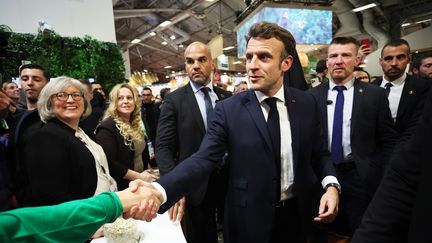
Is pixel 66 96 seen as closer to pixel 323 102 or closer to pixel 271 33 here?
pixel 271 33

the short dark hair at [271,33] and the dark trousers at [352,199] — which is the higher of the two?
the short dark hair at [271,33]

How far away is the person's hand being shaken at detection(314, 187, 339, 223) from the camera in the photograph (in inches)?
59.9

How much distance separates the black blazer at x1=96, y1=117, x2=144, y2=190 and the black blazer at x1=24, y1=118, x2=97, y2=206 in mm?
775

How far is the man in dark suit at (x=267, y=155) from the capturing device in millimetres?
1678

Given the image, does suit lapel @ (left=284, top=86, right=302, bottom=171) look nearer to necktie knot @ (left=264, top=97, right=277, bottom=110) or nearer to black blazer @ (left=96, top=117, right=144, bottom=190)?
necktie knot @ (left=264, top=97, right=277, bottom=110)

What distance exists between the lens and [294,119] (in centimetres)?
177

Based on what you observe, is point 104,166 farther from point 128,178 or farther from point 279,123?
point 279,123

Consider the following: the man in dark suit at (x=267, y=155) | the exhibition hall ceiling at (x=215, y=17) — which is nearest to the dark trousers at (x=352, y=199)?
the man in dark suit at (x=267, y=155)

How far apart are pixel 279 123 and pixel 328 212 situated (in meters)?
0.58

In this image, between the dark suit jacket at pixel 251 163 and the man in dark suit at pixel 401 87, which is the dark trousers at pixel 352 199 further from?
the man in dark suit at pixel 401 87

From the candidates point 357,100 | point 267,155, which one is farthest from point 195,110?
point 357,100

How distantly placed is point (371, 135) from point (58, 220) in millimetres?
2291

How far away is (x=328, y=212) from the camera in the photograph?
1.53 meters

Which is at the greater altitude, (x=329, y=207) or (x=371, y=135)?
(x=371, y=135)
